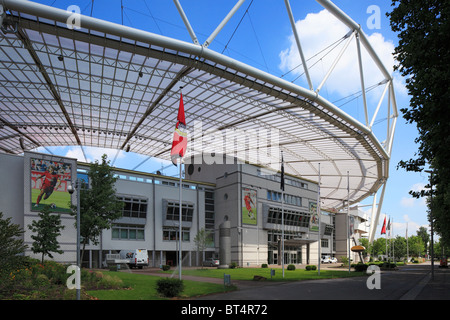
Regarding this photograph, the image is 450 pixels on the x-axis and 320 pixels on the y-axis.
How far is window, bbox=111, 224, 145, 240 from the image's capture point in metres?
56.2

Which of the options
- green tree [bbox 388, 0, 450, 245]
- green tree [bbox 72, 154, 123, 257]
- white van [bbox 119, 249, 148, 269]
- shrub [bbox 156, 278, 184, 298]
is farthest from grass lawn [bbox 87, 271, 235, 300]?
white van [bbox 119, 249, 148, 269]

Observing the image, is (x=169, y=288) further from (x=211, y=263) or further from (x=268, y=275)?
(x=211, y=263)

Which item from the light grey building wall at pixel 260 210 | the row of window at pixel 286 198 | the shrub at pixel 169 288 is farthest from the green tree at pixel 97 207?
the row of window at pixel 286 198

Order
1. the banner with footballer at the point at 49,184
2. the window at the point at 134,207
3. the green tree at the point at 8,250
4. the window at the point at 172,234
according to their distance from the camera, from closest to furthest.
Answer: the green tree at the point at 8,250
the banner with footballer at the point at 49,184
the window at the point at 134,207
the window at the point at 172,234

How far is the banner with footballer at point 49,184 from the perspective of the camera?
4650cm

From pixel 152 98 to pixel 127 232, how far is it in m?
19.9

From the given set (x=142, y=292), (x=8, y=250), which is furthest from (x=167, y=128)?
(x=8, y=250)

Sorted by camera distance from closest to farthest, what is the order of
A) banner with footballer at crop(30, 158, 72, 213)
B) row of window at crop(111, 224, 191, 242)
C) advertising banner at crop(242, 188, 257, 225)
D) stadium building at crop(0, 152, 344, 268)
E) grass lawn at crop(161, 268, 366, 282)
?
grass lawn at crop(161, 268, 366, 282), banner with footballer at crop(30, 158, 72, 213), stadium building at crop(0, 152, 344, 268), row of window at crop(111, 224, 191, 242), advertising banner at crop(242, 188, 257, 225)

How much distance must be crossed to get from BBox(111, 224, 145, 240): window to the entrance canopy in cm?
1591

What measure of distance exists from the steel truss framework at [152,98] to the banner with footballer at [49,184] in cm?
923

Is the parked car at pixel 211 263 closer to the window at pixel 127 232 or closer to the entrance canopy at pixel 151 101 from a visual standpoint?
the window at pixel 127 232

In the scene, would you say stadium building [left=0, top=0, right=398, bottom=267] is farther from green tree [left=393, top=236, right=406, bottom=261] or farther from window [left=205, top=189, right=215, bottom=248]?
green tree [left=393, top=236, right=406, bottom=261]

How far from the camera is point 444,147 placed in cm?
1616
